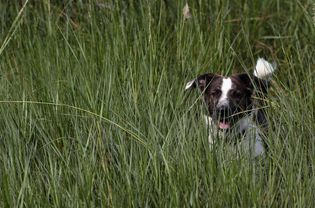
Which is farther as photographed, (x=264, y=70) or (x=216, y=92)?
(x=216, y=92)

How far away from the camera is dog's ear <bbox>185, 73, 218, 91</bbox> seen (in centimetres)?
557

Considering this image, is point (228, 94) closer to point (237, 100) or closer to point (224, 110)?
point (237, 100)

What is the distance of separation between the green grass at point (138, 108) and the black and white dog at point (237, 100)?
107 millimetres

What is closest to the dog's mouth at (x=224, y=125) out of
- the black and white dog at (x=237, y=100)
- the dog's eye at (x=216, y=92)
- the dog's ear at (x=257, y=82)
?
the black and white dog at (x=237, y=100)

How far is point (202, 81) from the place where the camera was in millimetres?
5730

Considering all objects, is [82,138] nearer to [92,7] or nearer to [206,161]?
[206,161]

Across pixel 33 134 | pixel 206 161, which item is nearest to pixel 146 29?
pixel 33 134

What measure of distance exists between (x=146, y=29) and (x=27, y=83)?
3.09ft

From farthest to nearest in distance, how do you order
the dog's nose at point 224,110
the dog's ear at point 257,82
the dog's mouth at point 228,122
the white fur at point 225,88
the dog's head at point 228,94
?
the white fur at point 225,88 → the dog's nose at point 224,110 → the dog's head at point 228,94 → the dog's mouth at point 228,122 → the dog's ear at point 257,82

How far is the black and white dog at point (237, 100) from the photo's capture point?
5.25 m

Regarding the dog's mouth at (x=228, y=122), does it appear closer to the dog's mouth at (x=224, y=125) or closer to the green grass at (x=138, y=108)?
the dog's mouth at (x=224, y=125)

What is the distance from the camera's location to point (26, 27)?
253 inches

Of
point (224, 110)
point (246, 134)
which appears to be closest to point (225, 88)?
point (224, 110)

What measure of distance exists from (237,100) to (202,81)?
619mm
